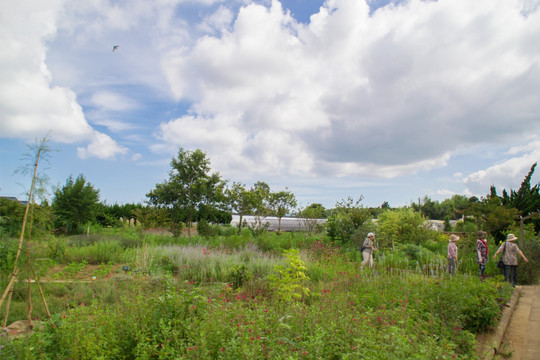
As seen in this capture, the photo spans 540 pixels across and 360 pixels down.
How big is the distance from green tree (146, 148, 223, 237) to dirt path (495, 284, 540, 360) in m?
14.0

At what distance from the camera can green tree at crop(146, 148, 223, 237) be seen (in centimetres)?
1803

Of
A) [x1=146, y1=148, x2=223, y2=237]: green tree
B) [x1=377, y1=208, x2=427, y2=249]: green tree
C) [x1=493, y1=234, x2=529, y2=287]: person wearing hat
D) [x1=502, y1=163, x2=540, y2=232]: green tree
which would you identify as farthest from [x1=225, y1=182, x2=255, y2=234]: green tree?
[x1=502, y1=163, x2=540, y2=232]: green tree

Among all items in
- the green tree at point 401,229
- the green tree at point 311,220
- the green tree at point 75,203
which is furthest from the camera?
the green tree at point 311,220

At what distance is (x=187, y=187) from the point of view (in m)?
18.4

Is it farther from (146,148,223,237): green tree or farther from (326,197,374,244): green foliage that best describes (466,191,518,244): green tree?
(146,148,223,237): green tree

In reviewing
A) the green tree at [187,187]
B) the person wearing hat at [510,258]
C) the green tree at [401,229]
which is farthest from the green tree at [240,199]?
the person wearing hat at [510,258]

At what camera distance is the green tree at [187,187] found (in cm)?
1803

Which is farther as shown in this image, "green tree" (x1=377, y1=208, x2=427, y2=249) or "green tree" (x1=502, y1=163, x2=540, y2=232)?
"green tree" (x1=502, y1=163, x2=540, y2=232)

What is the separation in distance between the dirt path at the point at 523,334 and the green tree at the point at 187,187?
14025 mm

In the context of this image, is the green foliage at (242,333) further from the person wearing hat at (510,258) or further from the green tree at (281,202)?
the green tree at (281,202)

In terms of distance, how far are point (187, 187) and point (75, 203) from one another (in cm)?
717

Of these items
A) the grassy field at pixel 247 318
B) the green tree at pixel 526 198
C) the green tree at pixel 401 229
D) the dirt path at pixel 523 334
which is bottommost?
the dirt path at pixel 523 334

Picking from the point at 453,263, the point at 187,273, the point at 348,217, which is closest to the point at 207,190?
the point at 348,217

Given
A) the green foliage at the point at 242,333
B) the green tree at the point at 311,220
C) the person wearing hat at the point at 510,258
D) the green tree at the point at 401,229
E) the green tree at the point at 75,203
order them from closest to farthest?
the green foliage at the point at 242,333 < the person wearing hat at the point at 510,258 < the green tree at the point at 401,229 < the green tree at the point at 75,203 < the green tree at the point at 311,220
